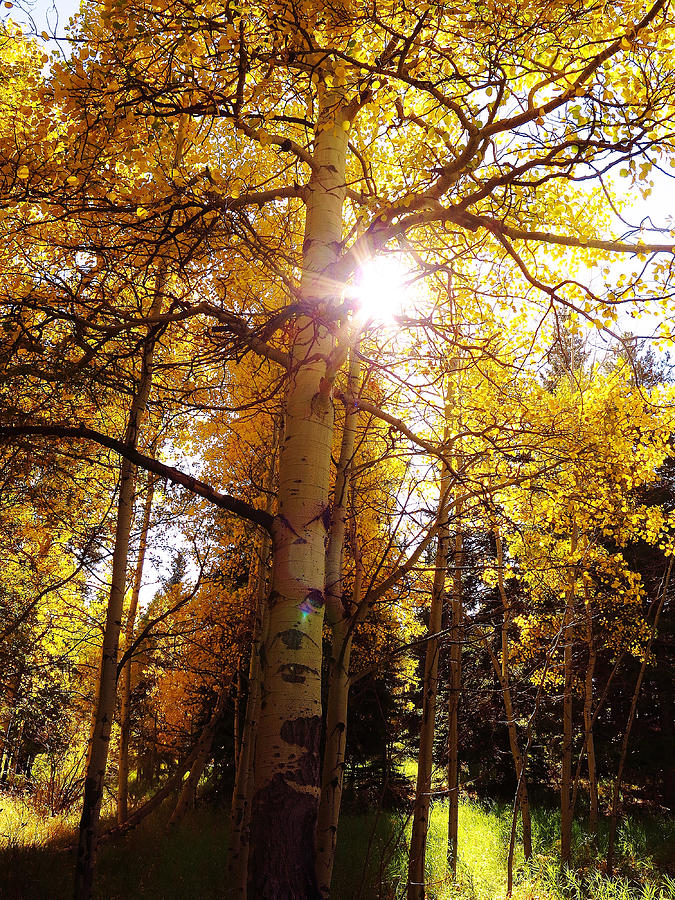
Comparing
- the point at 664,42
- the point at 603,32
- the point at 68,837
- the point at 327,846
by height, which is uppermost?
the point at 664,42

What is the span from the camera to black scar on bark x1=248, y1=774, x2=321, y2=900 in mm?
1960

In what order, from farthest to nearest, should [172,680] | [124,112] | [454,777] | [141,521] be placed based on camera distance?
1. [172,680]
2. [141,521]
3. [454,777]
4. [124,112]

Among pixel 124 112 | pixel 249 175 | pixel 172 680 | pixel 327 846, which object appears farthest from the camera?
pixel 172 680

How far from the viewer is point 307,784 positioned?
2123mm

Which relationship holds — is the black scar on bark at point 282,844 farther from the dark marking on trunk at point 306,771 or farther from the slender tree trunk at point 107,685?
the slender tree trunk at point 107,685

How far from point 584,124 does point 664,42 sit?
4.62 ft

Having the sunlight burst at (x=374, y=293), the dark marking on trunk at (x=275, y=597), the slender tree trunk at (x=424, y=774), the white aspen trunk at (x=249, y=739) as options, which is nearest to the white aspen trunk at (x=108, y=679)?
the white aspen trunk at (x=249, y=739)

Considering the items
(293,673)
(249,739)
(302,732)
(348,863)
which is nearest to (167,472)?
(293,673)

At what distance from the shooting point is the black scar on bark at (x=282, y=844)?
6.43 ft

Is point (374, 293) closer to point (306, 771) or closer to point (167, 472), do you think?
point (167, 472)

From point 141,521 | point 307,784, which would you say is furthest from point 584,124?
point 141,521

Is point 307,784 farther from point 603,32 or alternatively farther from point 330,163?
point 603,32

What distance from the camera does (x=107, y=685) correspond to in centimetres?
493

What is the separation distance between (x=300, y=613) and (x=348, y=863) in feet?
29.4
